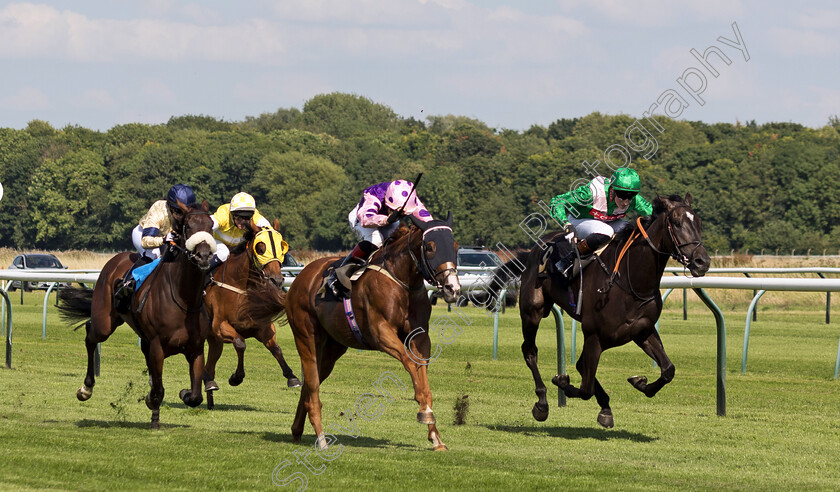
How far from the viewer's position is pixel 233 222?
405 inches

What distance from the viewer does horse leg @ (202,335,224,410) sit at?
9.43 metres

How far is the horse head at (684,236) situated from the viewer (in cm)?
716

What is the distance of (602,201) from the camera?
8.65 m

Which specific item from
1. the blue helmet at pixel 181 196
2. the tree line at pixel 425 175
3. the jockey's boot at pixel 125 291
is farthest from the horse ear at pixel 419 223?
the tree line at pixel 425 175

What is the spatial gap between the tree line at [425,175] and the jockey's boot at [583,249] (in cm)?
4504

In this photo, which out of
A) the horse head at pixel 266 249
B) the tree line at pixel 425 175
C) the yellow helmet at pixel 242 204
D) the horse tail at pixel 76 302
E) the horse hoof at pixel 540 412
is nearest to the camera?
the horse hoof at pixel 540 412

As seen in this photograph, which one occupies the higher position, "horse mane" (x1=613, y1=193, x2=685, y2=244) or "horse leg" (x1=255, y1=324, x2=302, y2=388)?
"horse mane" (x1=613, y1=193, x2=685, y2=244)

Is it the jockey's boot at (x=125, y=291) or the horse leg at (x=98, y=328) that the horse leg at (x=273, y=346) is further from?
the jockey's boot at (x=125, y=291)

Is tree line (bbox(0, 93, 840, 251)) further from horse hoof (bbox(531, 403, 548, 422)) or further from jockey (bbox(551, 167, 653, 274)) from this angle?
horse hoof (bbox(531, 403, 548, 422))

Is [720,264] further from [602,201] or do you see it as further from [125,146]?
[125,146]

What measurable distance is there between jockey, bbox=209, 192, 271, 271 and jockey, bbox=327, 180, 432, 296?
7.05ft

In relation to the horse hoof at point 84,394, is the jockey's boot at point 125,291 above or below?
above

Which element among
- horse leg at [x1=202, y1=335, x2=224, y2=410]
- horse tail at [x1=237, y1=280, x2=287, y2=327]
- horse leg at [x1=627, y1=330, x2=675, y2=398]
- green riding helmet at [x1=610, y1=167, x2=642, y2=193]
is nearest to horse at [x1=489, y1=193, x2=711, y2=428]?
horse leg at [x1=627, y1=330, x2=675, y2=398]

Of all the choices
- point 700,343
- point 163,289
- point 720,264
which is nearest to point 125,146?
point 720,264
